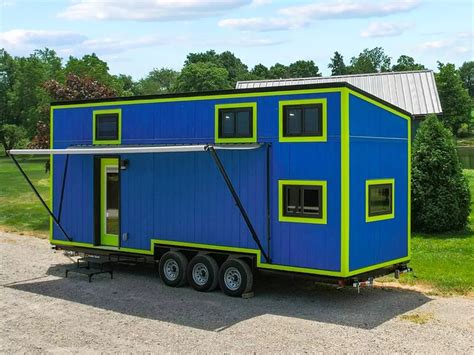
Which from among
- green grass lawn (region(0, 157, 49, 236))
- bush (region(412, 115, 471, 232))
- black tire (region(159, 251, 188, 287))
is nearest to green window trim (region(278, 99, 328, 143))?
black tire (region(159, 251, 188, 287))

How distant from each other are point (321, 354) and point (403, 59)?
368ft

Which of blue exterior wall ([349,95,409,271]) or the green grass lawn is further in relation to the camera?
the green grass lawn

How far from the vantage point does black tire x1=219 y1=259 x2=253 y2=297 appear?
1233cm

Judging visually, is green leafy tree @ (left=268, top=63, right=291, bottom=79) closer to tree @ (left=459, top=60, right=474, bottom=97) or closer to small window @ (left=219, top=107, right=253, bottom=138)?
tree @ (left=459, top=60, right=474, bottom=97)

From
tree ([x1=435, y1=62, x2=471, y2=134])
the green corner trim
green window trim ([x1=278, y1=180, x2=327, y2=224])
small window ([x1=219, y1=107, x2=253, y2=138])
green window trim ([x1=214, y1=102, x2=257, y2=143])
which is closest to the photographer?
the green corner trim

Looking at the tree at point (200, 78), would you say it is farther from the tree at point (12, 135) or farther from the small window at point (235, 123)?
the small window at point (235, 123)

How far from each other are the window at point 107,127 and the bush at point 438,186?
29.3 feet

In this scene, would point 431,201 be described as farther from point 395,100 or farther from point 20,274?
point 395,100

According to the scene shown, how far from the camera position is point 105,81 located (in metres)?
59.4

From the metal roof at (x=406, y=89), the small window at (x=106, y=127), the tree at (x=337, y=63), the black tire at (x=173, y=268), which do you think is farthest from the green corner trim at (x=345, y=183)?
the tree at (x=337, y=63)

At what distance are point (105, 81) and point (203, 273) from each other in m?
48.9

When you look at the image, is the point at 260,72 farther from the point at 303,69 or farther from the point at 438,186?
the point at 438,186

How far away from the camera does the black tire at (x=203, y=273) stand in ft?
42.0

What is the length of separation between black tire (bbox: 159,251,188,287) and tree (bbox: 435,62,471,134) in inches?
2895
